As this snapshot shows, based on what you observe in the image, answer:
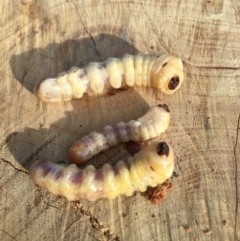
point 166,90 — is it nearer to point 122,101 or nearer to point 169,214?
point 122,101

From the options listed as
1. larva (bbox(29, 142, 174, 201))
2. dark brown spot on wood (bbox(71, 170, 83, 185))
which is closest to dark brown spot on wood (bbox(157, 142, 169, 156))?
larva (bbox(29, 142, 174, 201))

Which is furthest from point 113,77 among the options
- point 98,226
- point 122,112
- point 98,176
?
point 98,226

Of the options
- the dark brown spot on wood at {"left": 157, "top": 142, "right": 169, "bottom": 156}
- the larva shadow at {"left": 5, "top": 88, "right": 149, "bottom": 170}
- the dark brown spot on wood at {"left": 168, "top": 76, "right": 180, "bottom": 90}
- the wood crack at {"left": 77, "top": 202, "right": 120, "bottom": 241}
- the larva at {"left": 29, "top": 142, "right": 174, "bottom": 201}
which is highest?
the dark brown spot on wood at {"left": 168, "top": 76, "right": 180, "bottom": 90}

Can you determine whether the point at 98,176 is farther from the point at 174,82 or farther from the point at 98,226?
the point at 174,82

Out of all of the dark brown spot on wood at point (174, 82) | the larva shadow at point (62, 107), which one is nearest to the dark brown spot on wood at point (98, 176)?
the larva shadow at point (62, 107)

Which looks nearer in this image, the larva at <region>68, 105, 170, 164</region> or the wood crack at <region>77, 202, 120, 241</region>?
the wood crack at <region>77, 202, 120, 241</region>

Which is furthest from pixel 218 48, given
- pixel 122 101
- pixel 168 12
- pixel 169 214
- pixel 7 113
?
pixel 7 113

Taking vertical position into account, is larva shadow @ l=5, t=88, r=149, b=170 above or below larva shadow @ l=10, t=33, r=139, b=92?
below

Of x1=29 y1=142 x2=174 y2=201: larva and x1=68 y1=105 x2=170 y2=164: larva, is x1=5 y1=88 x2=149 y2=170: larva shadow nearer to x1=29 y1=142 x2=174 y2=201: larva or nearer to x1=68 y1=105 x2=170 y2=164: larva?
x1=68 y1=105 x2=170 y2=164: larva
